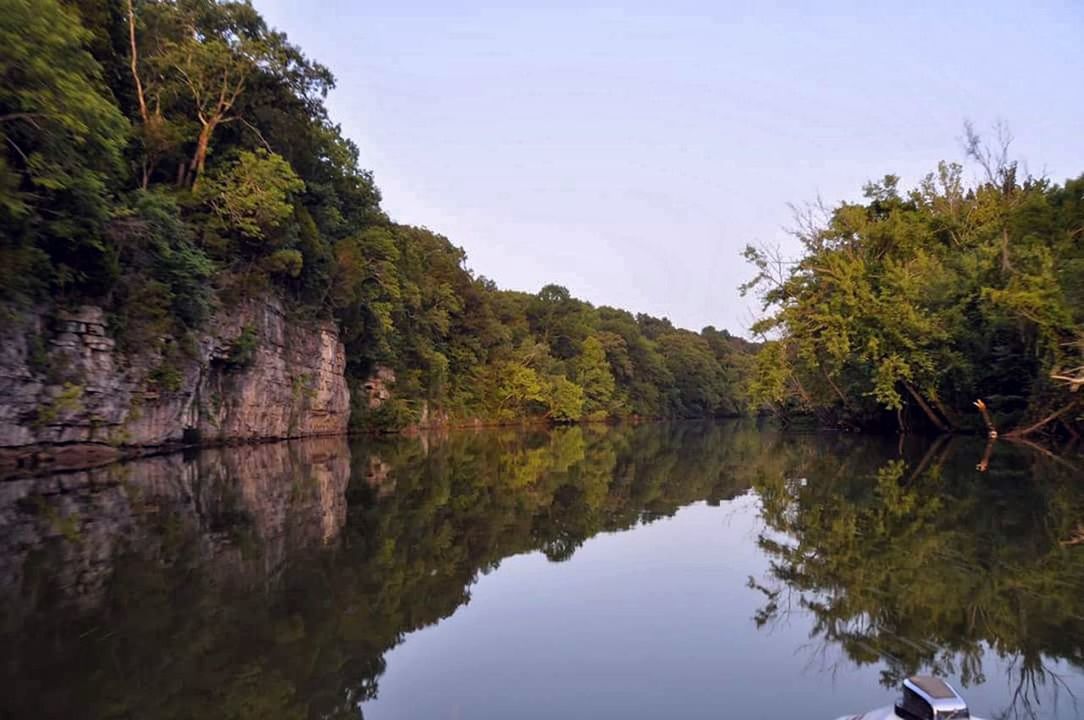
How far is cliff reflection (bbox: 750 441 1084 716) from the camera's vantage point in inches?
197

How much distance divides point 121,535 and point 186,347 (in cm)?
1356

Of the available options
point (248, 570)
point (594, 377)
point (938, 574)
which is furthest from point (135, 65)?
point (594, 377)

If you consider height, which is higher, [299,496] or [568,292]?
[568,292]

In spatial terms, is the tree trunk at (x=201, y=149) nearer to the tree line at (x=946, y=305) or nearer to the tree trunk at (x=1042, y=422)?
the tree line at (x=946, y=305)

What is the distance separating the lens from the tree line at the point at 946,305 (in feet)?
77.6

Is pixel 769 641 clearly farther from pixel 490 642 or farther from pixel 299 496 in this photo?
pixel 299 496

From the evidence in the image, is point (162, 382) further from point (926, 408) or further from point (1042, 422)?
point (926, 408)

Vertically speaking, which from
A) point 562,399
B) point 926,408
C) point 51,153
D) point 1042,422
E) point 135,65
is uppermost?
point 135,65

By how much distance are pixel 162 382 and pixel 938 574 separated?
20221 millimetres

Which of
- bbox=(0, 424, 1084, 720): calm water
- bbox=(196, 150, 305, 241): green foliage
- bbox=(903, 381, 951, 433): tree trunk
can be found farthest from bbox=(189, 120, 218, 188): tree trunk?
bbox=(903, 381, 951, 433): tree trunk

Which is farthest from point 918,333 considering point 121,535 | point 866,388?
point 121,535

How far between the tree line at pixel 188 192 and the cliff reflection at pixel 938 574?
14733 millimetres

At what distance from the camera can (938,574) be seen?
708cm

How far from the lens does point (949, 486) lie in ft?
45.1
